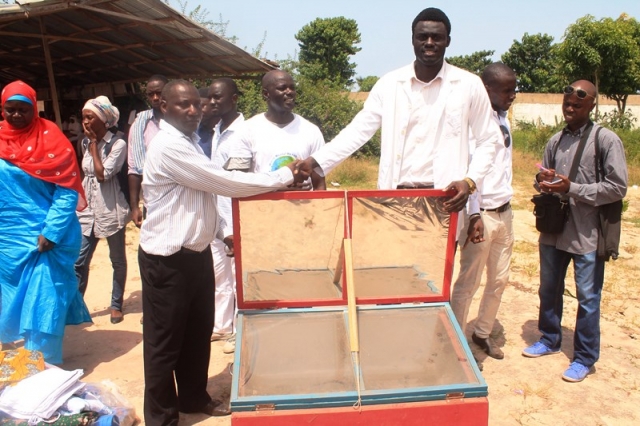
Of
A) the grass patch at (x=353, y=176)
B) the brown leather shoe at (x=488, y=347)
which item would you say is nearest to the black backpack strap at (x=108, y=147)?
the brown leather shoe at (x=488, y=347)

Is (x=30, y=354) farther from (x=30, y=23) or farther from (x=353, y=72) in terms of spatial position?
(x=353, y=72)

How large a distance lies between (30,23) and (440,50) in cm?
746

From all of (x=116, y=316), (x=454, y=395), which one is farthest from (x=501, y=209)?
(x=116, y=316)

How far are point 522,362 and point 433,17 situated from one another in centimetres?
261

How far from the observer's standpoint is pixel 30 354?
3.24 meters

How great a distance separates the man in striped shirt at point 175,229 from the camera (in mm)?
2730

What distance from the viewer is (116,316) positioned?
16.2 feet

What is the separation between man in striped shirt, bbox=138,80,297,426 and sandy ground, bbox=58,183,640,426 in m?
0.59

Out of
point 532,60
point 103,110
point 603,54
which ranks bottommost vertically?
point 103,110

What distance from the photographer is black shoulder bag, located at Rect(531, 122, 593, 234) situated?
12.5 feet

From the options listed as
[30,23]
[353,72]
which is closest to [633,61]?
[353,72]

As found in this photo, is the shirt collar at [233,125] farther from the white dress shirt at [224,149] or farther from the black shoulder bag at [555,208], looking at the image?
the black shoulder bag at [555,208]

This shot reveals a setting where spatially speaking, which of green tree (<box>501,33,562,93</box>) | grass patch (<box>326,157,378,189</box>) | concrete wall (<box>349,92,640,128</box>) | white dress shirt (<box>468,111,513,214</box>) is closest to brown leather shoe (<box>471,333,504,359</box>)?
white dress shirt (<box>468,111,513,214</box>)

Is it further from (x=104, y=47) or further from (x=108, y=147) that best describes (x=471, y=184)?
(x=104, y=47)
